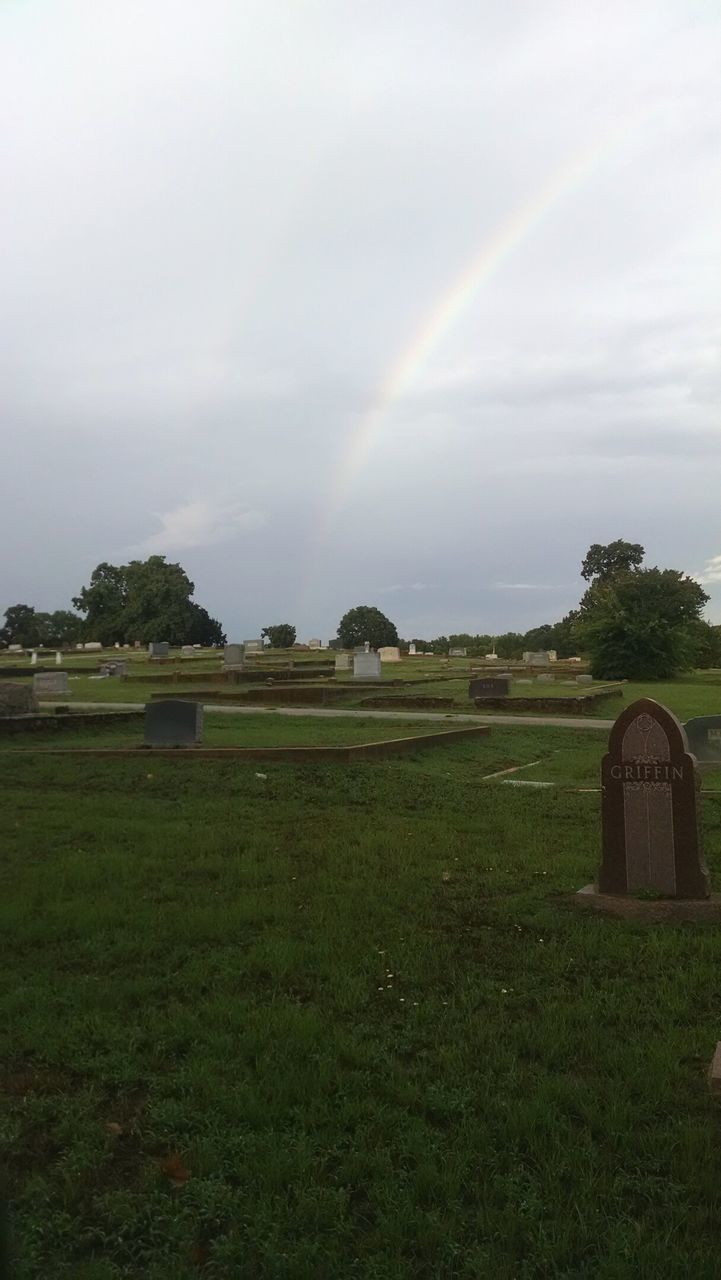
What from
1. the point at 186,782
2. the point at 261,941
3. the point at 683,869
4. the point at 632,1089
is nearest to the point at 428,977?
the point at 261,941

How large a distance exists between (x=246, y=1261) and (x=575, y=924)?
3.47 m

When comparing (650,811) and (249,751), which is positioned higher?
(650,811)

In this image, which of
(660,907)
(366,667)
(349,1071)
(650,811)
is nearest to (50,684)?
(366,667)

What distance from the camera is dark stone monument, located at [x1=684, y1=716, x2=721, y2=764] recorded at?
13.6m

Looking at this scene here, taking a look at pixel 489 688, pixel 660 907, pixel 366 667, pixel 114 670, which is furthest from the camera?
pixel 114 670

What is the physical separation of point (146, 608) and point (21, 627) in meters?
14.5

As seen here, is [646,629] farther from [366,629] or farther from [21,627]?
[21,627]

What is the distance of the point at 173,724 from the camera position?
1407 cm

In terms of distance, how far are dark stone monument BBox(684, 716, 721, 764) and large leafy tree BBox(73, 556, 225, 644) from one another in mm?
71851

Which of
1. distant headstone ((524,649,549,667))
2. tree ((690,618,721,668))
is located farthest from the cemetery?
distant headstone ((524,649,549,667))

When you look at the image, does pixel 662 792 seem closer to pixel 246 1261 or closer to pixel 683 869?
pixel 683 869

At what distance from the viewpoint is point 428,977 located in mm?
4812

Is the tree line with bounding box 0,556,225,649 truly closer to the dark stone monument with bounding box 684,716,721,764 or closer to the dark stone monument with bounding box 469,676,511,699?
the dark stone monument with bounding box 469,676,511,699

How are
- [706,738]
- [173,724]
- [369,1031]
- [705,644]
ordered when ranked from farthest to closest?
[705,644], [173,724], [706,738], [369,1031]
